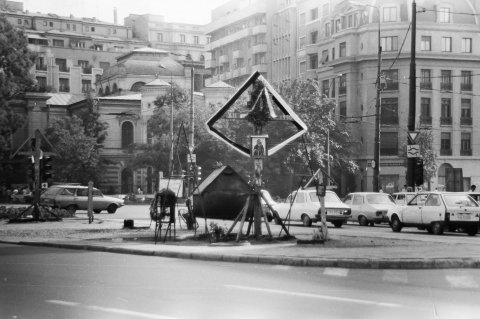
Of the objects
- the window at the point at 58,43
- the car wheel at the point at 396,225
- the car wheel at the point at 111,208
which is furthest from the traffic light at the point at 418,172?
the window at the point at 58,43

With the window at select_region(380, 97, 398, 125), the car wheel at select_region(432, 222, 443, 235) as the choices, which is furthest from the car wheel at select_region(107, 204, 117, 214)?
the window at select_region(380, 97, 398, 125)

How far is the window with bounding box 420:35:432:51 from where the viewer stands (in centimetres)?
7819

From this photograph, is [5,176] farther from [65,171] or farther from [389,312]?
A: [389,312]

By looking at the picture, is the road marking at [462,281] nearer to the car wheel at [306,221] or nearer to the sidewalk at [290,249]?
the sidewalk at [290,249]

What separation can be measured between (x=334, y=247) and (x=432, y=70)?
60985 mm

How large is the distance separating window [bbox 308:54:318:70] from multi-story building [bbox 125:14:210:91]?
4606 cm

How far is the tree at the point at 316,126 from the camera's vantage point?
2621 inches

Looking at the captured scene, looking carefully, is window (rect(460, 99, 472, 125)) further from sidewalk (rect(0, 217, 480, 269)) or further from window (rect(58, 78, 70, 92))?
window (rect(58, 78, 70, 92))

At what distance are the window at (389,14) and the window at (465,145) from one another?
12.7 metres

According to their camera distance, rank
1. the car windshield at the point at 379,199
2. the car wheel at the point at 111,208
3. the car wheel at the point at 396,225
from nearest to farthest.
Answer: the car wheel at the point at 396,225, the car windshield at the point at 379,199, the car wheel at the point at 111,208

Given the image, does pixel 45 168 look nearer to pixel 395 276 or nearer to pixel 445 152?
pixel 395 276

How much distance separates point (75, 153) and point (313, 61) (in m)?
27.6

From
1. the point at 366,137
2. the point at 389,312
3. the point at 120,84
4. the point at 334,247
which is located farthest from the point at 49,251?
the point at 120,84

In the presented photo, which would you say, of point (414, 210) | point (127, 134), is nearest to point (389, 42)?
point (127, 134)
